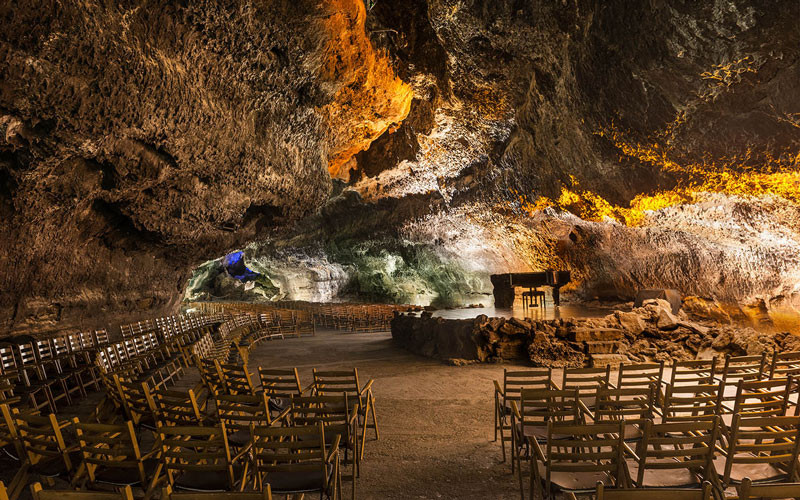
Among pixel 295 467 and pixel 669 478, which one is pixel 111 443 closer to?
pixel 295 467

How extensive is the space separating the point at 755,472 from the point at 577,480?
121cm

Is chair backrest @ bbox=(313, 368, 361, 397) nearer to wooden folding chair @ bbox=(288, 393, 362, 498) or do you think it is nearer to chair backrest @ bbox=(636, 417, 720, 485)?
wooden folding chair @ bbox=(288, 393, 362, 498)

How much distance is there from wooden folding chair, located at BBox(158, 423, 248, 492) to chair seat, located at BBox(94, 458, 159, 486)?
0.65 feet

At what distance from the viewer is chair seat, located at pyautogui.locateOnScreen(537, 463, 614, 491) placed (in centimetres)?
270

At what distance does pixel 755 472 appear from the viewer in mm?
2902

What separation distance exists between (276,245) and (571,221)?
1577cm

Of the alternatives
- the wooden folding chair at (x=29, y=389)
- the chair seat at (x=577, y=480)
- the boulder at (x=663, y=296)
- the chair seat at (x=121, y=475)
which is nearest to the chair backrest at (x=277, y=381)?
the chair seat at (x=121, y=475)

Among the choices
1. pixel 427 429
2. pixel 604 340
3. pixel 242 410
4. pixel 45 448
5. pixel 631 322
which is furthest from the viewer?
pixel 631 322

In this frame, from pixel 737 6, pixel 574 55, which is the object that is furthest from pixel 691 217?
pixel 737 6

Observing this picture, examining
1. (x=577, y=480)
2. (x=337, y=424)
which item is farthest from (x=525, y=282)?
(x=577, y=480)

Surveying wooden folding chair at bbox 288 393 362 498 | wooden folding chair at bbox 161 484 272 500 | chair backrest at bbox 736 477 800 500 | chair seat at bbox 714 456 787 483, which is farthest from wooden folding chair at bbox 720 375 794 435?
wooden folding chair at bbox 161 484 272 500

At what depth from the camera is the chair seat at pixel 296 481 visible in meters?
2.69

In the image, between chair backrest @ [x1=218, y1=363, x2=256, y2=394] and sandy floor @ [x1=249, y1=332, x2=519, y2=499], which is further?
chair backrest @ [x1=218, y1=363, x2=256, y2=394]

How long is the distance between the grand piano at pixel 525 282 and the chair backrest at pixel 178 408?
37.2ft
